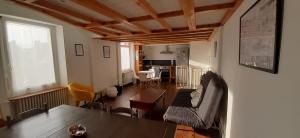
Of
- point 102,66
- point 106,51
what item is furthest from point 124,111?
point 106,51

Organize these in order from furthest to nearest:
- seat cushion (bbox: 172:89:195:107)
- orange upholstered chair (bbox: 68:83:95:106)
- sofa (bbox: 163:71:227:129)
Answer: orange upholstered chair (bbox: 68:83:95:106) → seat cushion (bbox: 172:89:195:107) → sofa (bbox: 163:71:227:129)

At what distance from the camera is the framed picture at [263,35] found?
0.79m

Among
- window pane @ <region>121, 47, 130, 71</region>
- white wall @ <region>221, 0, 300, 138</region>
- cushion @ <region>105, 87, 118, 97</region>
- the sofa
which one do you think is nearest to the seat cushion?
the sofa

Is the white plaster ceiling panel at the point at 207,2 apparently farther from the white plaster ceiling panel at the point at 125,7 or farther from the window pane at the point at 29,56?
the window pane at the point at 29,56

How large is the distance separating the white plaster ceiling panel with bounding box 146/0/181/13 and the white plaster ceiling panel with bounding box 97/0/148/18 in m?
0.24

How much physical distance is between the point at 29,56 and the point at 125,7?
2.35 meters

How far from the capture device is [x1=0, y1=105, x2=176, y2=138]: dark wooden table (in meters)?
1.35

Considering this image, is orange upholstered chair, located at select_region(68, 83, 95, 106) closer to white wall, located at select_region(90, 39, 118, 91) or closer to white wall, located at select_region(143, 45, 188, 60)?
white wall, located at select_region(90, 39, 118, 91)

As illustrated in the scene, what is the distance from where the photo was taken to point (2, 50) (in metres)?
2.42

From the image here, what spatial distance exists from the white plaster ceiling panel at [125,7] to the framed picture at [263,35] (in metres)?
1.35

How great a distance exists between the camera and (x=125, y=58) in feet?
22.0

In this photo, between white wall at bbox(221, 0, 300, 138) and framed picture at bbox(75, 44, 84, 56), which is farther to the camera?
framed picture at bbox(75, 44, 84, 56)

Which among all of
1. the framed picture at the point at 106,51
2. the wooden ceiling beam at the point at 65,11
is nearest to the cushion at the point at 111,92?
the framed picture at the point at 106,51

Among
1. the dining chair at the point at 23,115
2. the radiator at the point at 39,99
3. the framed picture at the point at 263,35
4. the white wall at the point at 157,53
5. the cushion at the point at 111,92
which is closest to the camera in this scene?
the framed picture at the point at 263,35
